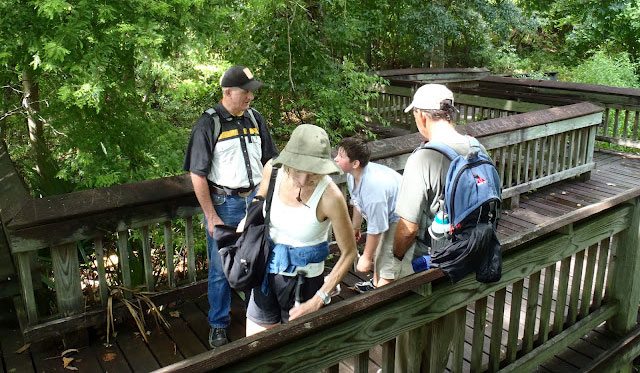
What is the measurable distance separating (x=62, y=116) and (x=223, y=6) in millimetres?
1818

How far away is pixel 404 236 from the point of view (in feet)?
10.4

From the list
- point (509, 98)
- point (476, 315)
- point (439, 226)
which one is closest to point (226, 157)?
point (439, 226)

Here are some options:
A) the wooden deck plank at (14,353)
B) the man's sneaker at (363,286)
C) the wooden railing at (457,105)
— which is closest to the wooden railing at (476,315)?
the man's sneaker at (363,286)

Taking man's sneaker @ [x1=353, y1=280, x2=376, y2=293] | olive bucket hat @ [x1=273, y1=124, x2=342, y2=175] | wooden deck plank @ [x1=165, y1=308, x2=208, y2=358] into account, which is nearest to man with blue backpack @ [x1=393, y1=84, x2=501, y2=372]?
olive bucket hat @ [x1=273, y1=124, x2=342, y2=175]

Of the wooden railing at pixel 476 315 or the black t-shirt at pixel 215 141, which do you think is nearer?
the wooden railing at pixel 476 315

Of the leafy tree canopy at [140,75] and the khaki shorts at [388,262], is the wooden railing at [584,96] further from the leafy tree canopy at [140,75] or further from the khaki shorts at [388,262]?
the khaki shorts at [388,262]

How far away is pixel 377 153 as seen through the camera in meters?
4.91

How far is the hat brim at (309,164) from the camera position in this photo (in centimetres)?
274

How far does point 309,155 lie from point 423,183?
2.15 feet

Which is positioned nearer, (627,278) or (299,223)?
(299,223)

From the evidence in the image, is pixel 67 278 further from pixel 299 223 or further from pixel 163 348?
pixel 299 223

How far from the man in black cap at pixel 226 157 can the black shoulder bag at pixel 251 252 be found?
597 millimetres

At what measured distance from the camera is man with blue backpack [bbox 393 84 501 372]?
9.02 feet

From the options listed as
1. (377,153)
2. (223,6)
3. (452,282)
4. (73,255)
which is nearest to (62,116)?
(223,6)
